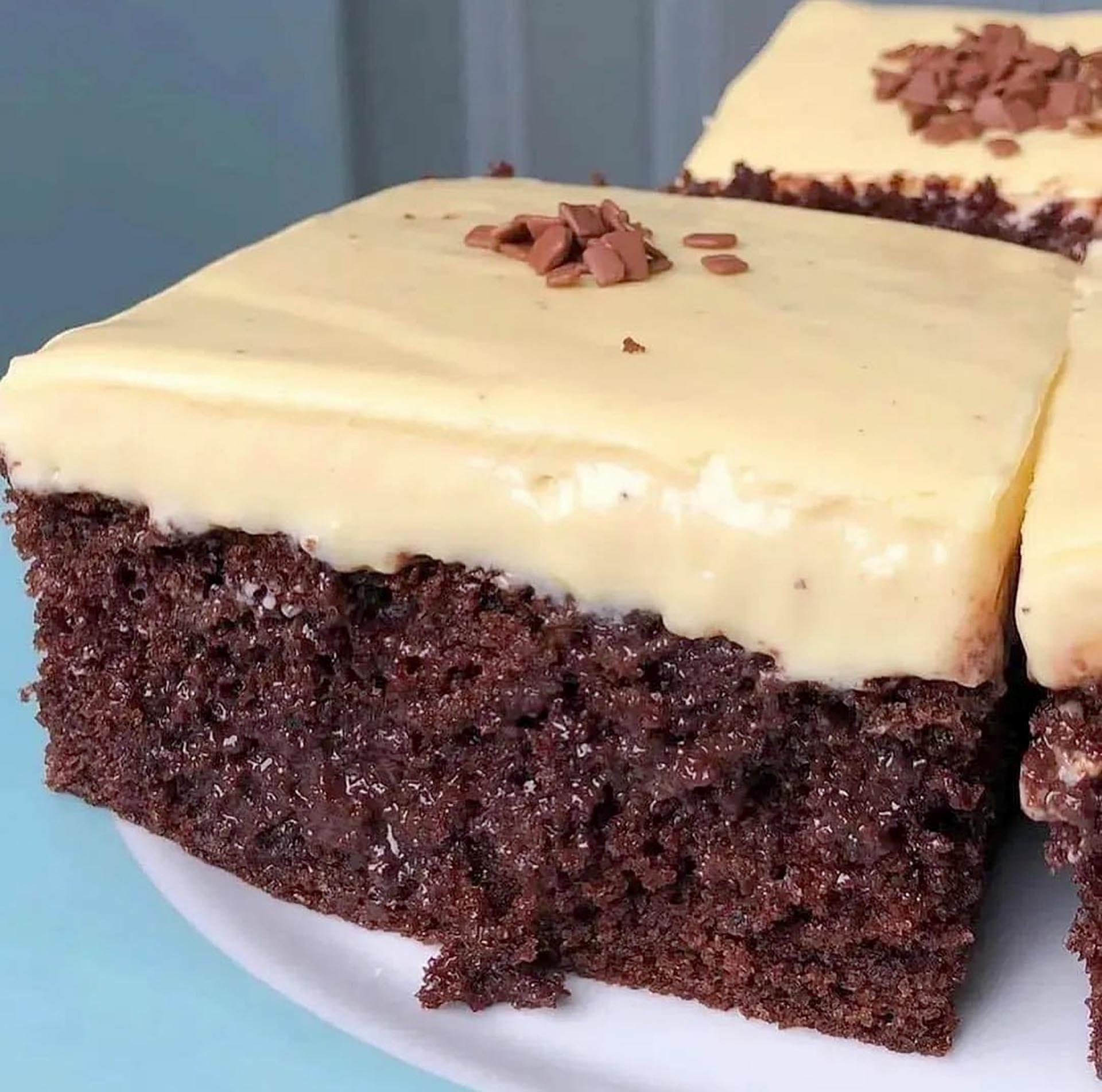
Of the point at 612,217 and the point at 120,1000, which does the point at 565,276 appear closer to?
the point at 612,217

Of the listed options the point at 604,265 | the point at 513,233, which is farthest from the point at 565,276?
the point at 513,233

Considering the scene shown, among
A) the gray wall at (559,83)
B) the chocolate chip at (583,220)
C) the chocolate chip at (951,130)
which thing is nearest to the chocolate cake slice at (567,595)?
the chocolate chip at (583,220)

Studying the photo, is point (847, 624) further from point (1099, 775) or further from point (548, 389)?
point (548, 389)

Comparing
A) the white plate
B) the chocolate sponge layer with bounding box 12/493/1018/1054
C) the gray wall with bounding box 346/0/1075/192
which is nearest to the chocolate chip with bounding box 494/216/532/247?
the chocolate sponge layer with bounding box 12/493/1018/1054

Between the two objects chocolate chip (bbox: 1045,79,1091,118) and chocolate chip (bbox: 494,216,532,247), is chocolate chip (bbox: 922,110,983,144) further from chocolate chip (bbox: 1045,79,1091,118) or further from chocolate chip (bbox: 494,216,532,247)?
chocolate chip (bbox: 494,216,532,247)

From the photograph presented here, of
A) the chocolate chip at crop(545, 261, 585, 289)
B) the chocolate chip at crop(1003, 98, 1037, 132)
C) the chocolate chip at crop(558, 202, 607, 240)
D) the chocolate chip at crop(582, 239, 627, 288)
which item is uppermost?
the chocolate chip at crop(558, 202, 607, 240)

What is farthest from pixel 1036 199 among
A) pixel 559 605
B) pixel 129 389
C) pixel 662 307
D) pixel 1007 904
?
pixel 129 389

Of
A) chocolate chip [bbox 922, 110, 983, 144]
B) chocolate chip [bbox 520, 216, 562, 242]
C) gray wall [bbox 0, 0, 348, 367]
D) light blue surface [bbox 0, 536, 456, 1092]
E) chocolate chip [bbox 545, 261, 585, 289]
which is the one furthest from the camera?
gray wall [bbox 0, 0, 348, 367]

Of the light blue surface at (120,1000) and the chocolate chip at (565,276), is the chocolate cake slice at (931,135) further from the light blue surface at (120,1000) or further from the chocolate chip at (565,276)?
the light blue surface at (120,1000)
